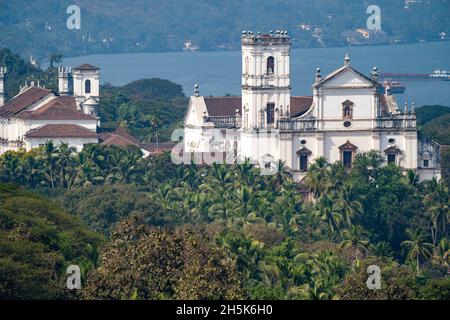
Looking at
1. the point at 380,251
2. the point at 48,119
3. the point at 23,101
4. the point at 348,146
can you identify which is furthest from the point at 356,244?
the point at 23,101

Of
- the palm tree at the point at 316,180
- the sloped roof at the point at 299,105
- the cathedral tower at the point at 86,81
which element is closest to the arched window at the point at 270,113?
the sloped roof at the point at 299,105

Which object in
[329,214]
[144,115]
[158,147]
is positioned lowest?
[329,214]

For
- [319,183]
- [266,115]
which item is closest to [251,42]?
[266,115]

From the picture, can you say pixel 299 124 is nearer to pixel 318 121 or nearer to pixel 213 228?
pixel 318 121

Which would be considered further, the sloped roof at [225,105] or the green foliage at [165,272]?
the sloped roof at [225,105]

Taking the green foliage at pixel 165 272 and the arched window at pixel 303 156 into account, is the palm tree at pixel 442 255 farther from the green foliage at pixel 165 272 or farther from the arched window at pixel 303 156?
the green foliage at pixel 165 272
